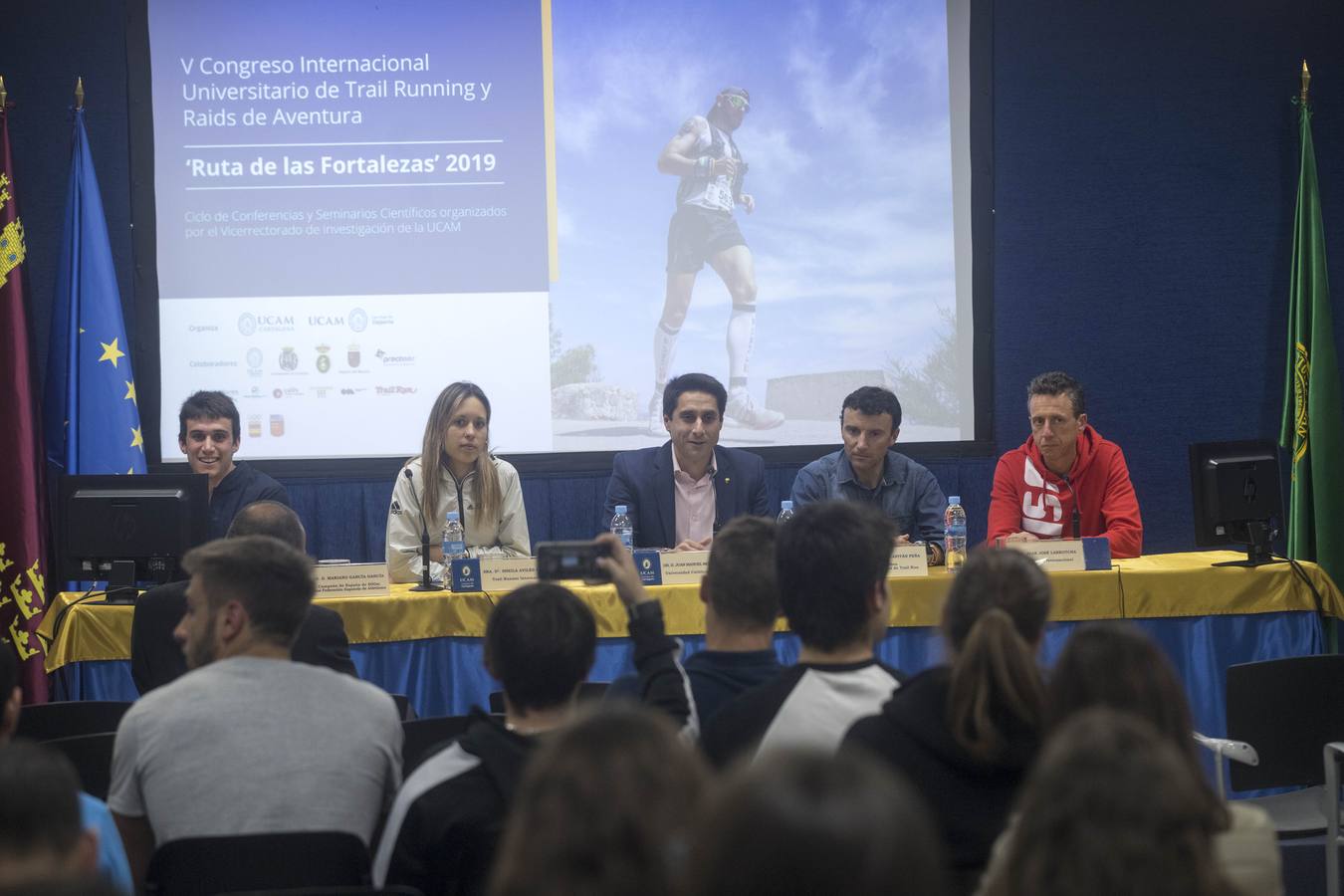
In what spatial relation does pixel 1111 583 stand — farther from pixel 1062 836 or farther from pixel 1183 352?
pixel 1062 836

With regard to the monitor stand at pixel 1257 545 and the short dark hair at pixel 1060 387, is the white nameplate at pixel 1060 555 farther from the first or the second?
the short dark hair at pixel 1060 387

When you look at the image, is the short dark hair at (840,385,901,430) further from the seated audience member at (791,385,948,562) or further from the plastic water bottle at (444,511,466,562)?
the plastic water bottle at (444,511,466,562)

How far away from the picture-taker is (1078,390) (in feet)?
14.6

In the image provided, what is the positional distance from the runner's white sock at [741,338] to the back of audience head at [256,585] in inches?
138

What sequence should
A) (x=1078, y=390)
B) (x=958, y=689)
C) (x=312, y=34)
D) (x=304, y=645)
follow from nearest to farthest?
1. (x=958, y=689)
2. (x=304, y=645)
3. (x=1078, y=390)
4. (x=312, y=34)

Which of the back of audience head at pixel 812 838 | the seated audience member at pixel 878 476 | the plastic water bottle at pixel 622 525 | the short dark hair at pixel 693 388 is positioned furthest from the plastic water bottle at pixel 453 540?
the back of audience head at pixel 812 838

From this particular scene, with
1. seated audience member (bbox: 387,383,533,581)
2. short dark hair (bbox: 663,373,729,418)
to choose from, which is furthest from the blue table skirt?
short dark hair (bbox: 663,373,729,418)

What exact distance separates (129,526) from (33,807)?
2.93m

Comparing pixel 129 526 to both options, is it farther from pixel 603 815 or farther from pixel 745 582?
pixel 603 815

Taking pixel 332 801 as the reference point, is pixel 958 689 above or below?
above

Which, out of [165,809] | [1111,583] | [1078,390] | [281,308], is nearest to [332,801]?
[165,809]

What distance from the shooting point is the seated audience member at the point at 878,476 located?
435 cm

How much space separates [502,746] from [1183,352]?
189 inches

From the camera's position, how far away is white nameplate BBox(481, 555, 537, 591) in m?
3.91
